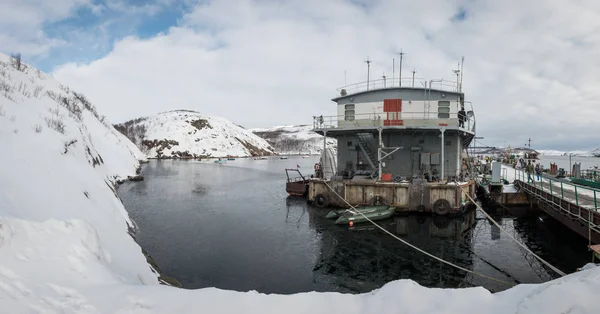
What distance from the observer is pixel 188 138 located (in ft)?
474

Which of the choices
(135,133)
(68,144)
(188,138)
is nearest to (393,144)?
(68,144)

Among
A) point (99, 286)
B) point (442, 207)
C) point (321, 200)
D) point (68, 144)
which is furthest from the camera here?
point (321, 200)

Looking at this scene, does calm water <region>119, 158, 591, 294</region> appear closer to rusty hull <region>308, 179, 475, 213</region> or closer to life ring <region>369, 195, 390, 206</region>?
rusty hull <region>308, 179, 475, 213</region>

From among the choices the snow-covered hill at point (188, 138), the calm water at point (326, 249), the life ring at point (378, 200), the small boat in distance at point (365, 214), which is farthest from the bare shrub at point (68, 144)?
the snow-covered hill at point (188, 138)

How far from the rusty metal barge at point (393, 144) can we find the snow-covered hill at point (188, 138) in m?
113

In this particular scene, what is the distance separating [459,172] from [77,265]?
29984 mm

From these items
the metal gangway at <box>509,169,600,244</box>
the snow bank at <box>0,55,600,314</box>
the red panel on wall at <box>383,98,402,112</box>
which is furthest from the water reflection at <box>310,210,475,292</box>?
the red panel on wall at <box>383,98,402,112</box>

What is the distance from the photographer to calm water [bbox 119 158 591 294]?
13938mm

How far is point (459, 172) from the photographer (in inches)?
1154

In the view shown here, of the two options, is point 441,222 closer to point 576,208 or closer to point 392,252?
point 576,208

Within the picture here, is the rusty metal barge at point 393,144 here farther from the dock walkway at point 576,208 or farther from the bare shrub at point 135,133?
the bare shrub at point 135,133

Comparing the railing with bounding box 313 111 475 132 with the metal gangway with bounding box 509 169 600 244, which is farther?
the railing with bounding box 313 111 475 132

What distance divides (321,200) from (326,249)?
10.7 metres

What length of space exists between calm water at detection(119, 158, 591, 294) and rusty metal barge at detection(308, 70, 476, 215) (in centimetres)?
277
